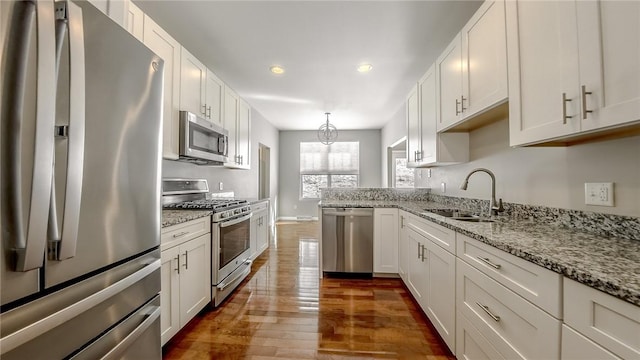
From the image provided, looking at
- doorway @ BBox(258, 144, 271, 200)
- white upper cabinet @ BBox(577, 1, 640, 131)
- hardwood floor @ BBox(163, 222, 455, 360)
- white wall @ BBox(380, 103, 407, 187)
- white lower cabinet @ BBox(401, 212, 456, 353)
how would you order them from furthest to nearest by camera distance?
doorway @ BBox(258, 144, 271, 200)
white wall @ BBox(380, 103, 407, 187)
hardwood floor @ BBox(163, 222, 455, 360)
white lower cabinet @ BBox(401, 212, 456, 353)
white upper cabinet @ BBox(577, 1, 640, 131)

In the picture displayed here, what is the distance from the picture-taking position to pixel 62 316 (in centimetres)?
76

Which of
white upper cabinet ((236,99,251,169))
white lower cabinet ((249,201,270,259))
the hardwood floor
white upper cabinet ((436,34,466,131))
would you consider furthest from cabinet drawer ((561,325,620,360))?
white upper cabinet ((236,99,251,169))

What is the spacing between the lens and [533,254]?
900 mm

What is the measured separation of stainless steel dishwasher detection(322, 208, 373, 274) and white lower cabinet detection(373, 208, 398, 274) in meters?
0.06

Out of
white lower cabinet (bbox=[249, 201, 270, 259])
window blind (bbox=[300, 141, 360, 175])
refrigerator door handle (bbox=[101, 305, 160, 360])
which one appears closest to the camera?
refrigerator door handle (bbox=[101, 305, 160, 360])

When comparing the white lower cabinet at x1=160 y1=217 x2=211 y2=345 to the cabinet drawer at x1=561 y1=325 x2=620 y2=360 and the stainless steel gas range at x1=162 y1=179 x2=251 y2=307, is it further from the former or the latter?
the cabinet drawer at x1=561 y1=325 x2=620 y2=360

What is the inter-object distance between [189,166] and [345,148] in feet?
16.6

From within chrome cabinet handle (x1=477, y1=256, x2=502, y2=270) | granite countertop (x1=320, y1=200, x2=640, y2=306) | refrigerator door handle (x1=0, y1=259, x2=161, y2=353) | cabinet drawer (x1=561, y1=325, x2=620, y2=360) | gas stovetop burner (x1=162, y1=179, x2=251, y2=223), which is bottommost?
cabinet drawer (x1=561, y1=325, x2=620, y2=360)

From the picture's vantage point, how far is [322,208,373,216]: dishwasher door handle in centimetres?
289

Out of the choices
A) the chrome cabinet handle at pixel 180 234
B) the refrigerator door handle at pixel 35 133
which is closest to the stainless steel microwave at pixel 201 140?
the chrome cabinet handle at pixel 180 234

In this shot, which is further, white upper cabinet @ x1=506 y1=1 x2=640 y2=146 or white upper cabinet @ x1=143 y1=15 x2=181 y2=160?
white upper cabinet @ x1=143 y1=15 x2=181 y2=160

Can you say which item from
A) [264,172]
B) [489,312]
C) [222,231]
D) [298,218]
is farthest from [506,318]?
[298,218]

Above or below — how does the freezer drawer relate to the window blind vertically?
below

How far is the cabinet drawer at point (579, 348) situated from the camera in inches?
26.7
